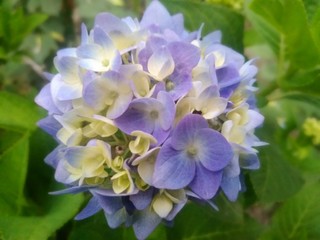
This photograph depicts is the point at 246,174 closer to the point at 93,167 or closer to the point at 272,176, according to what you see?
the point at 272,176

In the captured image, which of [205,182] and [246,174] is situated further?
[246,174]

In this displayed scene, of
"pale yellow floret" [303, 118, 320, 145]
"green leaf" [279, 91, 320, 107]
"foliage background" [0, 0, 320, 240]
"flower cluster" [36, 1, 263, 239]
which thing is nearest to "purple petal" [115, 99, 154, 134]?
"flower cluster" [36, 1, 263, 239]

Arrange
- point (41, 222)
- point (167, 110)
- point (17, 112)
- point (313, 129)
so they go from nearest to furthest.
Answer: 1. point (167, 110)
2. point (41, 222)
3. point (17, 112)
4. point (313, 129)

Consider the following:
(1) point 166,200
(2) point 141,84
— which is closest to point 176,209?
(1) point 166,200

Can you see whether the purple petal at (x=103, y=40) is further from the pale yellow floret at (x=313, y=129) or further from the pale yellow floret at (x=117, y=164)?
the pale yellow floret at (x=313, y=129)

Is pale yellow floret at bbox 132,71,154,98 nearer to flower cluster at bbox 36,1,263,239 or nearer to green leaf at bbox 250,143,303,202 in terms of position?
flower cluster at bbox 36,1,263,239
